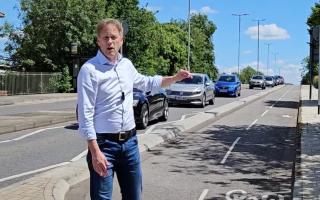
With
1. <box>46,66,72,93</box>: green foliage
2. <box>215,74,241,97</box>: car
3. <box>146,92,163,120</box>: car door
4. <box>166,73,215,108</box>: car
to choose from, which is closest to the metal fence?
<box>46,66,72,93</box>: green foliage

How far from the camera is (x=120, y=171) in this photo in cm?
439

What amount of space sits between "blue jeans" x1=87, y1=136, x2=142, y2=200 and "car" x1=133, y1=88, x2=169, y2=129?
9.98 metres

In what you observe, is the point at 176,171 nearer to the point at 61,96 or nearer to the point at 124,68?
the point at 124,68

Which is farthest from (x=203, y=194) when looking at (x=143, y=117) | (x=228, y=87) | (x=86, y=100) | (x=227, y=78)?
(x=227, y=78)

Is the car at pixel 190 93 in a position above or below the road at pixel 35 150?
above

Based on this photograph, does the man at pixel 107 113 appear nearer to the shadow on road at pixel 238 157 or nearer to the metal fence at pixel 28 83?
the shadow on road at pixel 238 157

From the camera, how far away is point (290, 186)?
8.40 meters

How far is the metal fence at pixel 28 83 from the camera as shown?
3631 cm

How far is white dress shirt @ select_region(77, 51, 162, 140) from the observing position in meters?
4.08

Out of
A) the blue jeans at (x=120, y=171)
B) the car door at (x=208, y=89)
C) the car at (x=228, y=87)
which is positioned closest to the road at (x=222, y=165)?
the blue jeans at (x=120, y=171)

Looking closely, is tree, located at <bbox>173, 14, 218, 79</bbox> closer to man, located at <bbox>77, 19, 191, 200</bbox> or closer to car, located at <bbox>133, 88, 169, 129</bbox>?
car, located at <bbox>133, 88, 169, 129</bbox>

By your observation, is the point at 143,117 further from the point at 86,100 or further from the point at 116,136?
the point at 86,100

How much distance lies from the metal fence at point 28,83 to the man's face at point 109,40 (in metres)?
32.9

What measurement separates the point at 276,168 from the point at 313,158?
828mm
